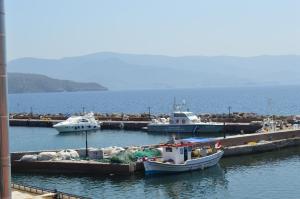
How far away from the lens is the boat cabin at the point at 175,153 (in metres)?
37.9

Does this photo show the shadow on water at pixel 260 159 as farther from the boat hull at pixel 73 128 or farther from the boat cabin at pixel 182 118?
the boat hull at pixel 73 128

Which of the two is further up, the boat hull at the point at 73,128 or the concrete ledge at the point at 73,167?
the boat hull at the point at 73,128

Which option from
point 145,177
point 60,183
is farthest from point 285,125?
point 60,183

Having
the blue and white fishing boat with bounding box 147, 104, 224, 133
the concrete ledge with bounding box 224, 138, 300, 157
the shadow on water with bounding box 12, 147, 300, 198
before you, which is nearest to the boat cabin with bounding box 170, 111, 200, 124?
the blue and white fishing boat with bounding box 147, 104, 224, 133

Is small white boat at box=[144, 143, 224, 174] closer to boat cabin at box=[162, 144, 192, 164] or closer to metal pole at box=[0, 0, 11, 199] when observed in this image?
boat cabin at box=[162, 144, 192, 164]

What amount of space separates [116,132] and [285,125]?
81.2 ft

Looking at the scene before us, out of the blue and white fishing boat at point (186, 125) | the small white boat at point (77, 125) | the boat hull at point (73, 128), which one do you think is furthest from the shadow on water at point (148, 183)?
the small white boat at point (77, 125)

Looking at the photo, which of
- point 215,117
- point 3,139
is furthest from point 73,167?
point 215,117

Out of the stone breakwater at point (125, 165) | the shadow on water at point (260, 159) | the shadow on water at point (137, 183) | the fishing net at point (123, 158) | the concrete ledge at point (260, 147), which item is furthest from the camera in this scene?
the concrete ledge at point (260, 147)

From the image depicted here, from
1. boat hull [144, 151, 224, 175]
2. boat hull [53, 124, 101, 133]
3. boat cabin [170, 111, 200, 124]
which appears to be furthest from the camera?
boat hull [53, 124, 101, 133]

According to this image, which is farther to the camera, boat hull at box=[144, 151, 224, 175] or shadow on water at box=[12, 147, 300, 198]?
boat hull at box=[144, 151, 224, 175]

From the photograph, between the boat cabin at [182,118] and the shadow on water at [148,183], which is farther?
the boat cabin at [182,118]

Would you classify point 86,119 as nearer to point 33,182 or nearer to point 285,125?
point 285,125

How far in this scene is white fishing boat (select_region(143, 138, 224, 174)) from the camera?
119 feet
